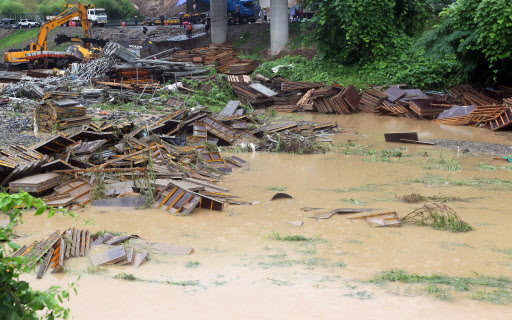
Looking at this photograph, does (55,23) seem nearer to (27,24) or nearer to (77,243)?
(27,24)

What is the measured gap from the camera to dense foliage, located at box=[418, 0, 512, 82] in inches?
739

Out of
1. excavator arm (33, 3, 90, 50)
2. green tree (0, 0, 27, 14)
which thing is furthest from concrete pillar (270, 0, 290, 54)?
green tree (0, 0, 27, 14)

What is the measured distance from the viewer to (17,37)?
2083 inches

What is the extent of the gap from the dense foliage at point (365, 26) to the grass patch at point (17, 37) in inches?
1428

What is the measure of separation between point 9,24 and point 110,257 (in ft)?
187

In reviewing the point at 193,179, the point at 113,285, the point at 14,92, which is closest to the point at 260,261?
the point at 113,285

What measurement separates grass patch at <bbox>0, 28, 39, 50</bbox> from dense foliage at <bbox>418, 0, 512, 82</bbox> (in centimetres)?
4337

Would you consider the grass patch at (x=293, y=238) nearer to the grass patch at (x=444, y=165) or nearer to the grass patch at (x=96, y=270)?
the grass patch at (x=96, y=270)

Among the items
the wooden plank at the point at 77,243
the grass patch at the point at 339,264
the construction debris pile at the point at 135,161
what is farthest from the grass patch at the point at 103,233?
the grass patch at the point at 339,264

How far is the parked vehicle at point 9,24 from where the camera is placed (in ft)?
180

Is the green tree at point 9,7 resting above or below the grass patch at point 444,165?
above

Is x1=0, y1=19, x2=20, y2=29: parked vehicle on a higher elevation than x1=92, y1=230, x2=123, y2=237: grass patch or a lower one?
higher

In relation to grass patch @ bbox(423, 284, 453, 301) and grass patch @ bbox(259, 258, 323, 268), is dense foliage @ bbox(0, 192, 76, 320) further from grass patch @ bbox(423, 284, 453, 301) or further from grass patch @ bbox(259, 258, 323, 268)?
grass patch @ bbox(423, 284, 453, 301)

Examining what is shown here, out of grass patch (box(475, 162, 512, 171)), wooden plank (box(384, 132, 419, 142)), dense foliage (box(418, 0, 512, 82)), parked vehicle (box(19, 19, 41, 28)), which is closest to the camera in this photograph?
grass patch (box(475, 162, 512, 171))
